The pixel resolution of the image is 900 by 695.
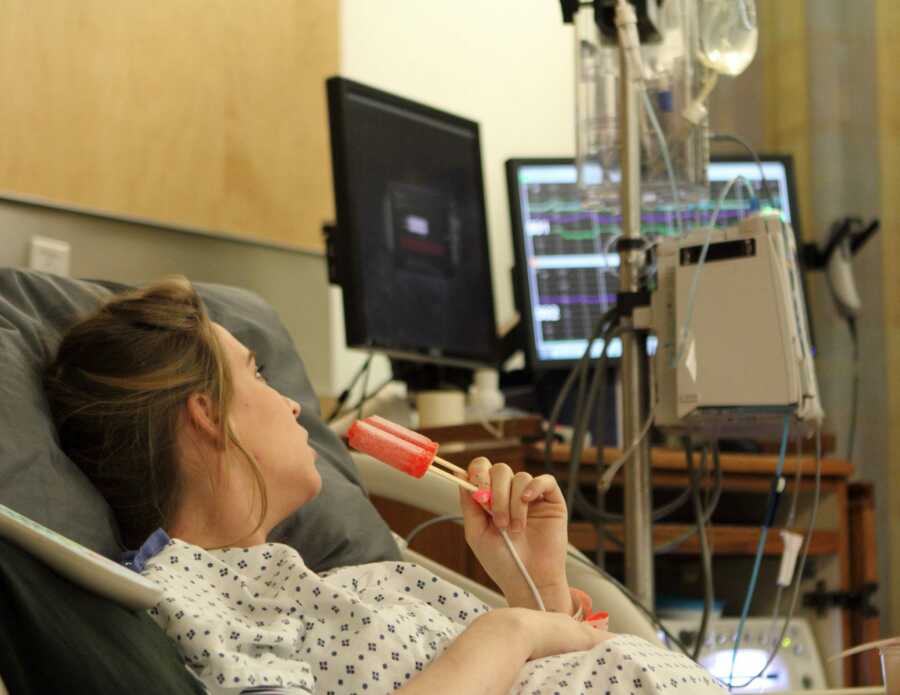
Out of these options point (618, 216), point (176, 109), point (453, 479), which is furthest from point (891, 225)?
point (453, 479)

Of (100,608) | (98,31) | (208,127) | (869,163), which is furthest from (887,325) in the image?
(100,608)

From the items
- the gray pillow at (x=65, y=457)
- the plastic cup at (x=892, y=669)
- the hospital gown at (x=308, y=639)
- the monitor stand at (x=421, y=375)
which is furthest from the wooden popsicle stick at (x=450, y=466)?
the monitor stand at (x=421, y=375)

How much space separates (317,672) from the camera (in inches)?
43.0

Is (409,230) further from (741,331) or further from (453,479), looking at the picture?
(453,479)

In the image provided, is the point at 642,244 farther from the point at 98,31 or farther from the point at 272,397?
the point at 98,31

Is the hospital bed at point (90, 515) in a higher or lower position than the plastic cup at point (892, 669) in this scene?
higher

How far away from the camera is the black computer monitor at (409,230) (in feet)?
7.28

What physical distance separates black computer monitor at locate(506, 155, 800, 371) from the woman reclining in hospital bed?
1.16 m

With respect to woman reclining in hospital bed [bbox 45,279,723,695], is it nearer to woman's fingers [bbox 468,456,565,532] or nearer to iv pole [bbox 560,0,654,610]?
woman's fingers [bbox 468,456,565,532]

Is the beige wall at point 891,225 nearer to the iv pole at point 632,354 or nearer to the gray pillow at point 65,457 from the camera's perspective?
the iv pole at point 632,354

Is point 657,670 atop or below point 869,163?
below

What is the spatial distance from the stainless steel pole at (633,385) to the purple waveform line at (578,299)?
0.66 meters

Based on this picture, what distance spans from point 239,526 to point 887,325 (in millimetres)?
1930

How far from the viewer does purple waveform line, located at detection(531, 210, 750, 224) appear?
102 inches
